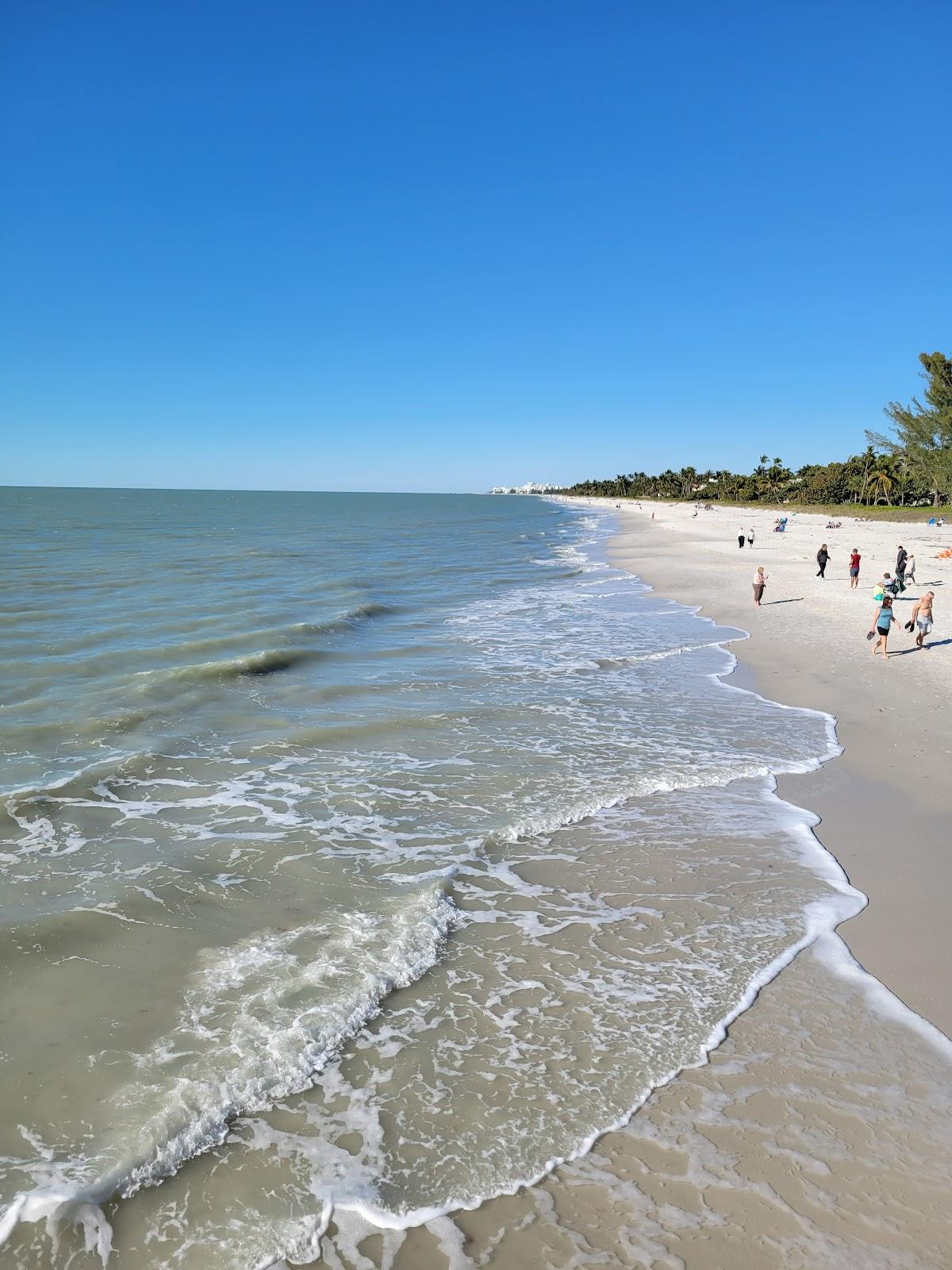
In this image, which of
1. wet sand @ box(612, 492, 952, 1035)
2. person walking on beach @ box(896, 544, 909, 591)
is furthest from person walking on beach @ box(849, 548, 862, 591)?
person walking on beach @ box(896, 544, 909, 591)

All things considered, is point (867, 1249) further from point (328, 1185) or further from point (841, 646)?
point (841, 646)

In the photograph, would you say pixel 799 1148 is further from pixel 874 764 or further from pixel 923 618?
pixel 923 618

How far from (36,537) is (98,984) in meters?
67.0

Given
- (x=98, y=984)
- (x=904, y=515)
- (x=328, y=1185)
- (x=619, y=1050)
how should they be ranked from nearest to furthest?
(x=328, y=1185) < (x=619, y=1050) < (x=98, y=984) < (x=904, y=515)

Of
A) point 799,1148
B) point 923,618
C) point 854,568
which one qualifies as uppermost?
point 854,568

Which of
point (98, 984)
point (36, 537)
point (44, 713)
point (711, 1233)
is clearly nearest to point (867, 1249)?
point (711, 1233)

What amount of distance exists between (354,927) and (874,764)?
8.23m

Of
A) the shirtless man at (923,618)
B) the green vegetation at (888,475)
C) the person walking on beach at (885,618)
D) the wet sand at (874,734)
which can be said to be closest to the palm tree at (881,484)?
the green vegetation at (888,475)

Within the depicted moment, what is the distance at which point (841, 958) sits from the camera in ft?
20.8

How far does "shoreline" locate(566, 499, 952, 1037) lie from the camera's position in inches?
256

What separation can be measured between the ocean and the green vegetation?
70426 millimetres

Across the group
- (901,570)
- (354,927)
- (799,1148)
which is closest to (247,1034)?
(354,927)

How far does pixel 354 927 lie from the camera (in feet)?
22.8

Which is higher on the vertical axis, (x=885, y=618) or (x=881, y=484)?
(x=881, y=484)
